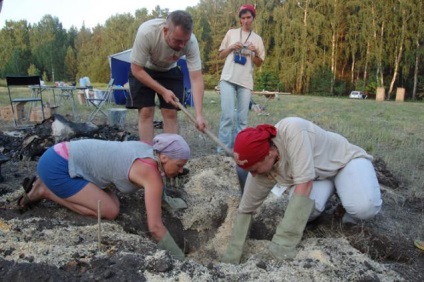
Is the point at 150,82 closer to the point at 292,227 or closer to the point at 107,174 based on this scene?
the point at 107,174

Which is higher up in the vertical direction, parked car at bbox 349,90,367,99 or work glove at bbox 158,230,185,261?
work glove at bbox 158,230,185,261

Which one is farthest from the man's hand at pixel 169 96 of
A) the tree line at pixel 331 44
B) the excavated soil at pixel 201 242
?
the tree line at pixel 331 44

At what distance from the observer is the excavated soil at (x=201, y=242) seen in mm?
2111

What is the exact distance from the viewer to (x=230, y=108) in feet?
15.5

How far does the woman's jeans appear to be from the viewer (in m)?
4.73

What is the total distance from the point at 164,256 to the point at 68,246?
0.58 metres

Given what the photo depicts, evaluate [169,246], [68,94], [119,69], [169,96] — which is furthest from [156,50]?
[119,69]

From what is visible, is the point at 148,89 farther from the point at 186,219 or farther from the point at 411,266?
the point at 411,266

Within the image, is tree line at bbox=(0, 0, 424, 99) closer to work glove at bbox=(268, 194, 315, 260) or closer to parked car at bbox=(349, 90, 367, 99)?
parked car at bbox=(349, 90, 367, 99)

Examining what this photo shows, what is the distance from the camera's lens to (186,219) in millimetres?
3285

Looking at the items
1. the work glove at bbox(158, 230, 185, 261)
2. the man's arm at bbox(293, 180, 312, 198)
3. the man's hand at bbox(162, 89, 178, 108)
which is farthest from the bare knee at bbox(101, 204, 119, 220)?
the man's arm at bbox(293, 180, 312, 198)

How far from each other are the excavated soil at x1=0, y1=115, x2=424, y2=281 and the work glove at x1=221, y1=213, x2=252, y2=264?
8cm

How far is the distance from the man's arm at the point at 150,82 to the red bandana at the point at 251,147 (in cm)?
132

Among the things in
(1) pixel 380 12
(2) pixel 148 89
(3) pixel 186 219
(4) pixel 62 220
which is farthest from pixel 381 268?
(1) pixel 380 12
